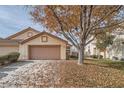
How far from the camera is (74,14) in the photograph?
15406 mm

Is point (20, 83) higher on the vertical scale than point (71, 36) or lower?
lower

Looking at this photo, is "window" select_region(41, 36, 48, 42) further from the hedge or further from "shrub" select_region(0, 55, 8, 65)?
"shrub" select_region(0, 55, 8, 65)

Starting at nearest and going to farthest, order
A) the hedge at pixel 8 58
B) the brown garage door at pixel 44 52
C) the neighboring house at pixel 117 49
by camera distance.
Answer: the hedge at pixel 8 58, the brown garage door at pixel 44 52, the neighboring house at pixel 117 49

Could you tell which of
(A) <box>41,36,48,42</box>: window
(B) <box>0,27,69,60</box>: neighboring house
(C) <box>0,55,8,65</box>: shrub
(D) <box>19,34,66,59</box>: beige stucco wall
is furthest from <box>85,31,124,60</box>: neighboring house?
(C) <box>0,55,8,65</box>: shrub

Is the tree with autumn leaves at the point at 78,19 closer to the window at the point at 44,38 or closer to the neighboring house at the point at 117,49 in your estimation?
the window at the point at 44,38

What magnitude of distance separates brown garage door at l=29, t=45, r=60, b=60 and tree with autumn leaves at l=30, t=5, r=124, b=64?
5.02m

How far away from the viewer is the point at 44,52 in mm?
22094

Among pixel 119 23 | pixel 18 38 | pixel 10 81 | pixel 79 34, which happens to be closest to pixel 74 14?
pixel 79 34

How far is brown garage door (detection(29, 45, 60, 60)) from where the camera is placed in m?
21.8

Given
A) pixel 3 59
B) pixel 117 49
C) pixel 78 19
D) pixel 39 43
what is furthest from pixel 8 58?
pixel 117 49

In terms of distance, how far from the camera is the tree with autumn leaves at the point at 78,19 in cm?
1430

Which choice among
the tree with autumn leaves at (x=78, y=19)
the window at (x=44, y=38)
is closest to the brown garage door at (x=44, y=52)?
the window at (x=44, y=38)
